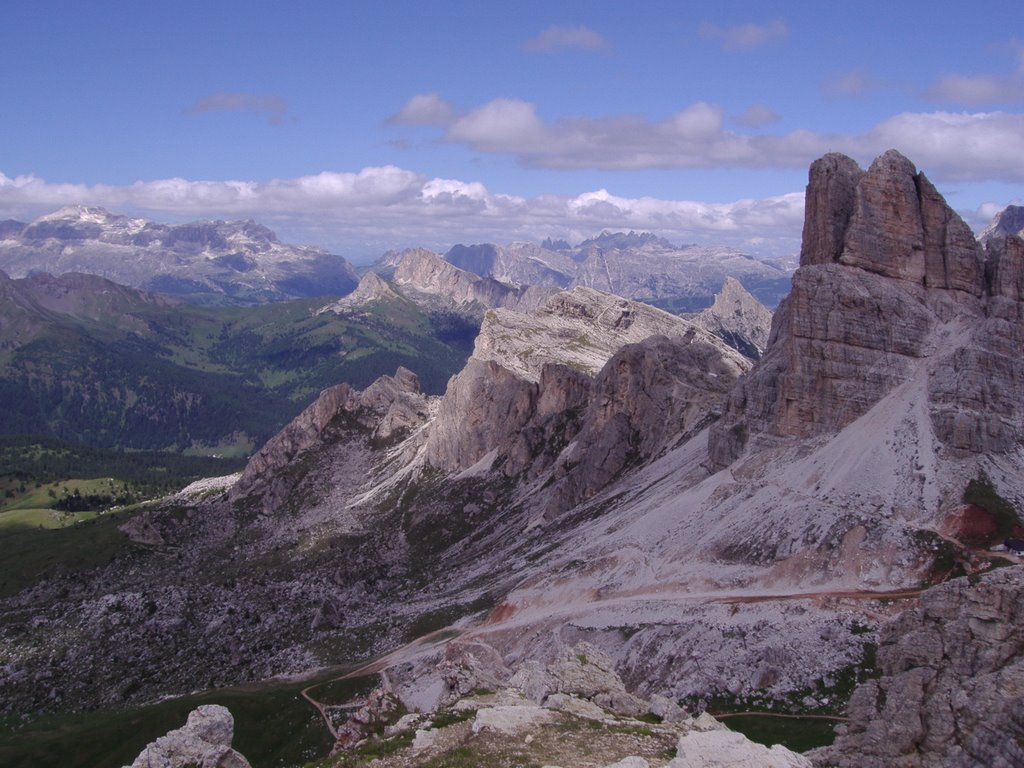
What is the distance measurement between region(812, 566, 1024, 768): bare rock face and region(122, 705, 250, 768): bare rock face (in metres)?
35.9

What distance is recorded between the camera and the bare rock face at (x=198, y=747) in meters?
50.1

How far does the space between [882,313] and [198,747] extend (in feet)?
348

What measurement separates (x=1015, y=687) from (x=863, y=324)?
8732cm

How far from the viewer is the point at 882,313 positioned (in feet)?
397

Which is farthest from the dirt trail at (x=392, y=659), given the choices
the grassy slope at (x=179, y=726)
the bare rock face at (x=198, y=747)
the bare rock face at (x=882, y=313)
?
the bare rock face at (x=198, y=747)

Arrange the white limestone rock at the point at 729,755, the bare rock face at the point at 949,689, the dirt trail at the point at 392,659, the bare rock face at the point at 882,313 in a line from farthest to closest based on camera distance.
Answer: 1. the bare rock face at the point at 882,313
2. the dirt trail at the point at 392,659
3. the white limestone rock at the point at 729,755
4. the bare rock face at the point at 949,689

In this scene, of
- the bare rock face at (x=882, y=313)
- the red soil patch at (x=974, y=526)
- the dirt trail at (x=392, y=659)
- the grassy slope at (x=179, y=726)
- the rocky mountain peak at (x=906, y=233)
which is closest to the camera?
the red soil patch at (x=974, y=526)

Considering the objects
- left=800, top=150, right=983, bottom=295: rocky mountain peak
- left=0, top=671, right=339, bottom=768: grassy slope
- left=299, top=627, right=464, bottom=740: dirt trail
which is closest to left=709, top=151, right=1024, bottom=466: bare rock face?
left=800, top=150, right=983, bottom=295: rocky mountain peak

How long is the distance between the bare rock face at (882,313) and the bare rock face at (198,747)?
91.4 meters

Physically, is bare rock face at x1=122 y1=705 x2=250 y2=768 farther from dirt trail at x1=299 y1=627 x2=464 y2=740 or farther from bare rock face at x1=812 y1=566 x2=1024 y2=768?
dirt trail at x1=299 y1=627 x2=464 y2=740

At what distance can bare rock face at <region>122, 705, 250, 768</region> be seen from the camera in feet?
164

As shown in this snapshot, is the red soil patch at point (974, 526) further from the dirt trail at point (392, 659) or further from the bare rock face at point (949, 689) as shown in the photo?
the dirt trail at point (392, 659)

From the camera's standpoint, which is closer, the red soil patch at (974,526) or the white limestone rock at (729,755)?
the white limestone rock at (729,755)

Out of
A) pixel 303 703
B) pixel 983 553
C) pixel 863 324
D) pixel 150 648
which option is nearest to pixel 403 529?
pixel 150 648
